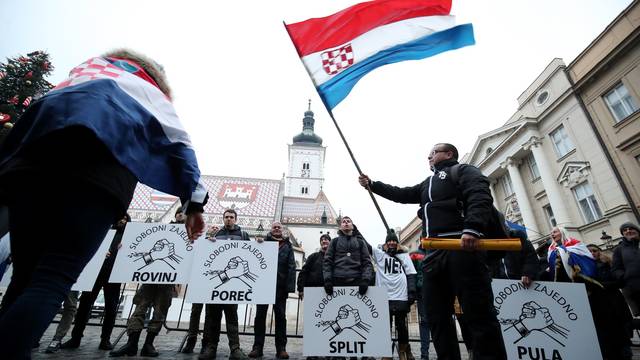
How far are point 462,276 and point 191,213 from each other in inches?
88.4

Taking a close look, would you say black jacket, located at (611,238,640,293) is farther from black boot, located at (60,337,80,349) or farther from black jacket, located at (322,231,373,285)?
black boot, located at (60,337,80,349)

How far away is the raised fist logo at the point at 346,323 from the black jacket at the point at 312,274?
1394mm

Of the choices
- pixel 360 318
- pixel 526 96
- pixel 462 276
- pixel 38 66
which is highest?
pixel 526 96

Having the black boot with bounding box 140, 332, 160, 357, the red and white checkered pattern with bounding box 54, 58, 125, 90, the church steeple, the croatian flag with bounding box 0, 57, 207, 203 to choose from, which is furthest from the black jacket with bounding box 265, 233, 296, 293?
the church steeple

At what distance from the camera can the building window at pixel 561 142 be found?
61.1 feet

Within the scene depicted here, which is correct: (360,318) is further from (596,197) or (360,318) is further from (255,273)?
(596,197)

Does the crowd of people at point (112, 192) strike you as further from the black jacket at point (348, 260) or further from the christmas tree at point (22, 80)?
the christmas tree at point (22, 80)

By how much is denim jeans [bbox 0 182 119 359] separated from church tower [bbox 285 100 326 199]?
56322mm

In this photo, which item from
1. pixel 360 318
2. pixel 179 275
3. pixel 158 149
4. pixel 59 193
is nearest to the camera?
pixel 59 193

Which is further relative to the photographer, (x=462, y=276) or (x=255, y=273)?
(x=255, y=273)

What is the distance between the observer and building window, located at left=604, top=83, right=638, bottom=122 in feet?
49.2

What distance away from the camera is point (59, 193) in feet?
4.52

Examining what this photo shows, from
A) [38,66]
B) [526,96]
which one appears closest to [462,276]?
[38,66]

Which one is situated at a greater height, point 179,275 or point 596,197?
point 596,197
